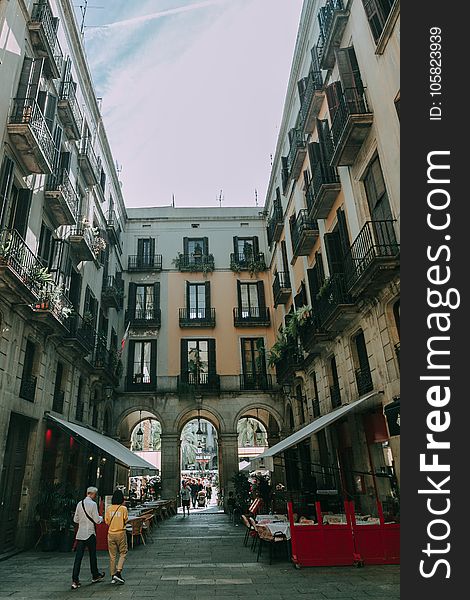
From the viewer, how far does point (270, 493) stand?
673 inches

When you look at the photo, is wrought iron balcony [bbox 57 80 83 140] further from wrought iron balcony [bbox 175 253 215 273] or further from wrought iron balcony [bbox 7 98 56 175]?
wrought iron balcony [bbox 175 253 215 273]

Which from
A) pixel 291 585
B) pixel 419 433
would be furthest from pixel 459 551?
pixel 291 585

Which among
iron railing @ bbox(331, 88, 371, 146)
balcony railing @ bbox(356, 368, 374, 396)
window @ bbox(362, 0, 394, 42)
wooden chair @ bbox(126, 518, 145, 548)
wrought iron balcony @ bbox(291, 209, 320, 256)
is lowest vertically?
wooden chair @ bbox(126, 518, 145, 548)

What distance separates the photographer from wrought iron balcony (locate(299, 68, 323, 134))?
16.0m

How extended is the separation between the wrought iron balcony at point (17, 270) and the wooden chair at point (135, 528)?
6.90 meters

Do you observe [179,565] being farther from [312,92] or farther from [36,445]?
[312,92]

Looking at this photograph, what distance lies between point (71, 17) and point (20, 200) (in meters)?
9.35

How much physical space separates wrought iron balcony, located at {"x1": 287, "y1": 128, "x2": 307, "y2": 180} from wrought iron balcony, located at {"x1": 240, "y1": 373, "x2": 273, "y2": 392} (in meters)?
11.4

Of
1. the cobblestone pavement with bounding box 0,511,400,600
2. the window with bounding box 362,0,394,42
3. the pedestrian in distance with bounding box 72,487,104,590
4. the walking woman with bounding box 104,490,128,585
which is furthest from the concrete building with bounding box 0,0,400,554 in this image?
the walking woman with bounding box 104,490,128,585

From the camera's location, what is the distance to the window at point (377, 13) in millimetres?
11070

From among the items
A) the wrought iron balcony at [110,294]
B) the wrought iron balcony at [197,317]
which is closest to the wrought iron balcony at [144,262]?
the wrought iron balcony at [110,294]

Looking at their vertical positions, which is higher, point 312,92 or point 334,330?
point 312,92

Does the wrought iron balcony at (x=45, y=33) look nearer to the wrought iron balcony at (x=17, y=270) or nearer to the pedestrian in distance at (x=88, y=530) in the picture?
the wrought iron balcony at (x=17, y=270)

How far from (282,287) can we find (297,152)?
21.8 ft
